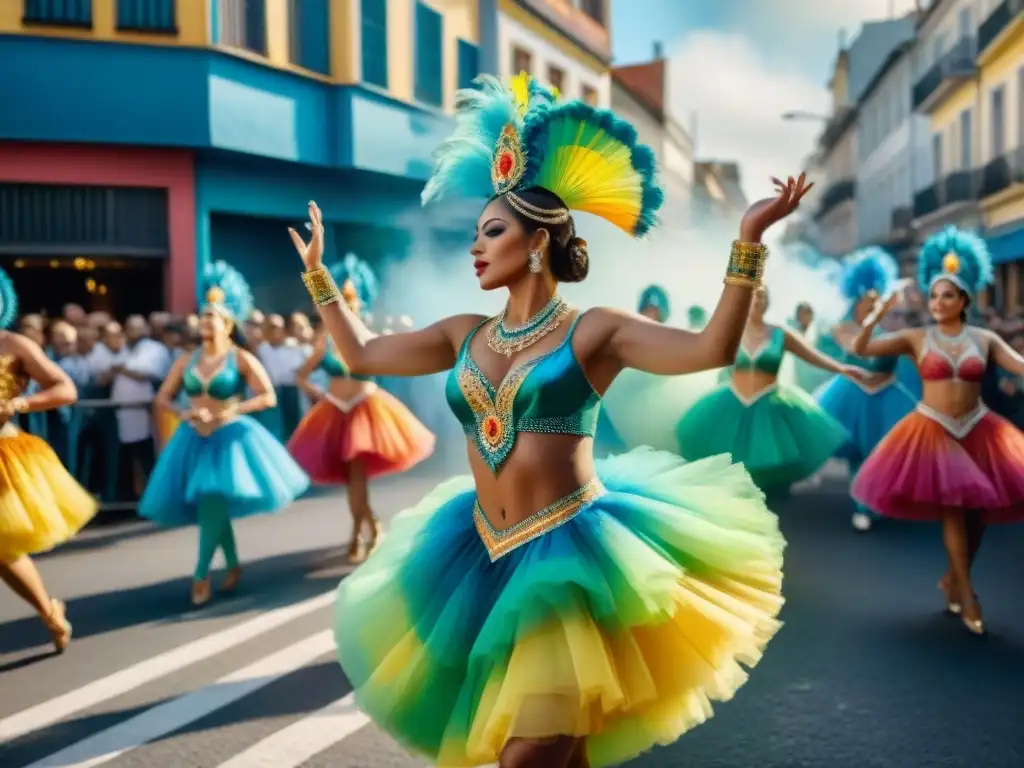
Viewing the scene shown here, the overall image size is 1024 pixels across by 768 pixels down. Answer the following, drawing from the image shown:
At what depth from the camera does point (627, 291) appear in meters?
24.3

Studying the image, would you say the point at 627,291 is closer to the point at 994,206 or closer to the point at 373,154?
the point at 373,154

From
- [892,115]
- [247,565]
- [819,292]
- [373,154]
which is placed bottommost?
[247,565]

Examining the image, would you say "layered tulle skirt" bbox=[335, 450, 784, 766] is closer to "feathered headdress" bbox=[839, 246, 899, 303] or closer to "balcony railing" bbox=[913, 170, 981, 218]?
"feathered headdress" bbox=[839, 246, 899, 303]

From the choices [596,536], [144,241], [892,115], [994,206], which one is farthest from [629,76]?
[596,536]

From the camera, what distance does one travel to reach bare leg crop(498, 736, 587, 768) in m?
3.25

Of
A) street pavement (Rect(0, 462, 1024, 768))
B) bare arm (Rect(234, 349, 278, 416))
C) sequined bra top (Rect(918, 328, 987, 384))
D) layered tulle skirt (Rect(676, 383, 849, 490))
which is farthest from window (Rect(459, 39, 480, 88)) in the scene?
sequined bra top (Rect(918, 328, 987, 384))

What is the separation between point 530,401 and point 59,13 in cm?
1469

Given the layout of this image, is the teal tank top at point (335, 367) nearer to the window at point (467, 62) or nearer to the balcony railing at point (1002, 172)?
the window at point (467, 62)

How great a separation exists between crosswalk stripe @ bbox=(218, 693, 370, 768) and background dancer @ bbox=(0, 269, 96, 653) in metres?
1.87

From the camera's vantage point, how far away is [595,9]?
3394 centimetres

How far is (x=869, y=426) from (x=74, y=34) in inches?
461

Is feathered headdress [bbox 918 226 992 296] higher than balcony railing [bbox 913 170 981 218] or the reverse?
the reverse

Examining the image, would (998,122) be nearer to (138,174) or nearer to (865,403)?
(138,174)

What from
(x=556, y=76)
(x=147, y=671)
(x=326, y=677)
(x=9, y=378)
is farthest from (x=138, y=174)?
(x=556, y=76)
